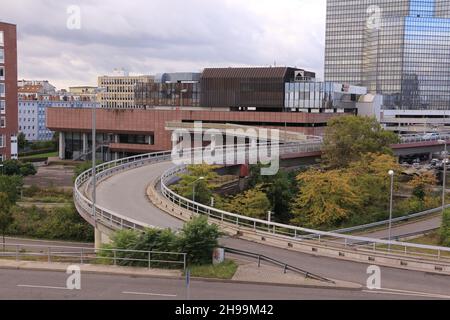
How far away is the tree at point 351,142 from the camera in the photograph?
52438mm

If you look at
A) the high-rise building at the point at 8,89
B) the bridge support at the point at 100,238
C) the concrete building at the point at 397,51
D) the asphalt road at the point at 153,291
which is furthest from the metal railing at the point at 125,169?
the concrete building at the point at 397,51

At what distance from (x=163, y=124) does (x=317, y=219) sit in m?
49.3

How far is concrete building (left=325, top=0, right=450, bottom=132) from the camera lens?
15475cm

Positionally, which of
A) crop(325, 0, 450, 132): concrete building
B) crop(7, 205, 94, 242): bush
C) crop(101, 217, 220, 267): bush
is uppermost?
crop(325, 0, 450, 132): concrete building

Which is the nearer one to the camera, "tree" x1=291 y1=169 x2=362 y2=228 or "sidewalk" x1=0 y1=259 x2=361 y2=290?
"sidewalk" x1=0 y1=259 x2=361 y2=290

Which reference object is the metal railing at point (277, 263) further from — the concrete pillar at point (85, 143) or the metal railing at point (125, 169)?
the concrete pillar at point (85, 143)

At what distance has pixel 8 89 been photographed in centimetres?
7144

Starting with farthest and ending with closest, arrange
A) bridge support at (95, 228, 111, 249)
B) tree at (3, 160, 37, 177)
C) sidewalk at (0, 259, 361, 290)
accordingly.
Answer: tree at (3, 160, 37, 177) < bridge support at (95, 228, 111, 249) < sidewalk at (0, 259, 361, 290)

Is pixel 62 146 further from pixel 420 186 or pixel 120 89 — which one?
pixel 120 89

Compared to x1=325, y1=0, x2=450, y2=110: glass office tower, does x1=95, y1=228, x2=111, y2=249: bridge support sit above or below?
below

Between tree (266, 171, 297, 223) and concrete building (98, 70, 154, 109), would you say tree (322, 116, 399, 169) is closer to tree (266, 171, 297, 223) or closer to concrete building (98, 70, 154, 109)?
tree (266, 171, 297, 223)

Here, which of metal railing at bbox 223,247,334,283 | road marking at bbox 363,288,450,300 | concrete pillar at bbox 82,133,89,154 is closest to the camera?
road marking at bbox 363,288,450,300

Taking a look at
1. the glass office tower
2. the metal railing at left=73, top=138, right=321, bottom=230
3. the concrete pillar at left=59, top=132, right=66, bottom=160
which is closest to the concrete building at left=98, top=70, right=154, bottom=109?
the glass office tower

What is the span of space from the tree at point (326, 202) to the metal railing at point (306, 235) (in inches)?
89.3
